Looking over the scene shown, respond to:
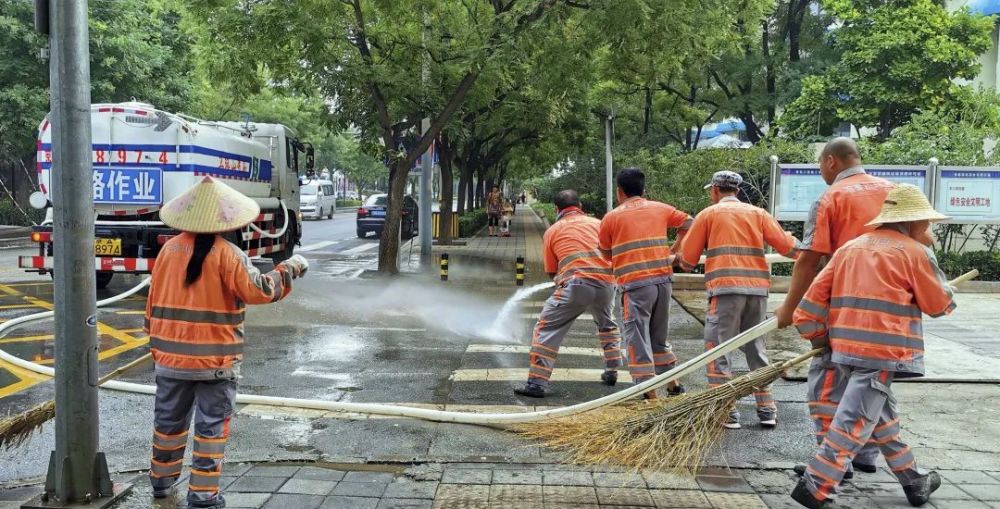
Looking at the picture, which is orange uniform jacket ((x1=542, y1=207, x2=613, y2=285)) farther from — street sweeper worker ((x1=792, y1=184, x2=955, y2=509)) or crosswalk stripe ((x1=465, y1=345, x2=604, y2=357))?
street sweeper worker ((x1=792, y1=184, x2=955, y2=509))

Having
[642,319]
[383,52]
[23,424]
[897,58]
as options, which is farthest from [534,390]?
[897,58]

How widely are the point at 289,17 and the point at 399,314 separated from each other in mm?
5111

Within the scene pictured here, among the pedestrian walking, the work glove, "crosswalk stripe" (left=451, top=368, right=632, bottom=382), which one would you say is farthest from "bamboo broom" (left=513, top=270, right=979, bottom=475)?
the pedestrian walking

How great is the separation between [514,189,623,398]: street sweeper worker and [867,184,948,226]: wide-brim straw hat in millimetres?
2501

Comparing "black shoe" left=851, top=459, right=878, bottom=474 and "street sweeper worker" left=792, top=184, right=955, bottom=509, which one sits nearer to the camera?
"street sweeper worker" left=792, top=184, right=955, bottom=509

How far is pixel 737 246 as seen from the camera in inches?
217

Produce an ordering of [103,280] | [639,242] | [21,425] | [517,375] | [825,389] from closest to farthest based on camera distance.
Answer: [825,389]
[21,425]
[639,242]
[517,375]
[103,280]

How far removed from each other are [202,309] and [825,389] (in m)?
3.05

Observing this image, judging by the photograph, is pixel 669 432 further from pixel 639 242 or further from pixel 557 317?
pixel 557 317

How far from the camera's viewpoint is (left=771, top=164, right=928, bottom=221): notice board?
38.8 ft

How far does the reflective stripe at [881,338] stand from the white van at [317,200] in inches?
1389

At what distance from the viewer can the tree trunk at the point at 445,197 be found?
23.3 m

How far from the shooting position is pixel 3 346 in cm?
789

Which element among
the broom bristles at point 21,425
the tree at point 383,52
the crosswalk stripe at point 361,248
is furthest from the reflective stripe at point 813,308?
the crosswalk stripe at point 361,248
